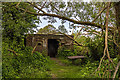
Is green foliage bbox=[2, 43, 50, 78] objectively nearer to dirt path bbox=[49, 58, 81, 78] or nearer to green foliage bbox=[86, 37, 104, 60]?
dirt path bbox=[49, 58, 81, 78]

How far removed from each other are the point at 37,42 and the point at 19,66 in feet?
17.9

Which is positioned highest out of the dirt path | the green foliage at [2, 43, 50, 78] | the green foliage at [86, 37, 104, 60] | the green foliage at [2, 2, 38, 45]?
the green foliage at [2, 2, 38, 45]

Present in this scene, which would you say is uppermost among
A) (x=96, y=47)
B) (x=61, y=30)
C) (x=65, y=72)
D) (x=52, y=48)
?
(x=61, y=30)

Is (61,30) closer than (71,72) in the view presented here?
Yes

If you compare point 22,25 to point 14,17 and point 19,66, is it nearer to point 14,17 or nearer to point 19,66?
point 14,17

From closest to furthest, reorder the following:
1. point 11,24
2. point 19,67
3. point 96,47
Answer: point 19,67 → point 96,47 → point 11,24

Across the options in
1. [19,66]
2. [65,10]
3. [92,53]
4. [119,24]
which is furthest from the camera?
[92,53]

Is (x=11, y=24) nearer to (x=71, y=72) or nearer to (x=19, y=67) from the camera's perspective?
(x=19, y=67)

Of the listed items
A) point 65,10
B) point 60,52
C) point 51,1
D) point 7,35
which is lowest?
point 60,52

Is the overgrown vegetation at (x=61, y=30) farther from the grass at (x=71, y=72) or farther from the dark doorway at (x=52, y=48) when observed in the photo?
the dark doorway at (x=52, y=48)

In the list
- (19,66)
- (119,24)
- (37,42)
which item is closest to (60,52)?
(37,42)

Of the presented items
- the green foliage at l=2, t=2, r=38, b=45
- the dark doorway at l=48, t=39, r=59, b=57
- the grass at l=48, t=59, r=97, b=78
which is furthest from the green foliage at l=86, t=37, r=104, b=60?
the dark doorway at l=48, t=39, r=59, b=57

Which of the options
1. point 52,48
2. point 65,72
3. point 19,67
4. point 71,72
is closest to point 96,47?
point 71,72

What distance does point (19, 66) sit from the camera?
222 inches
